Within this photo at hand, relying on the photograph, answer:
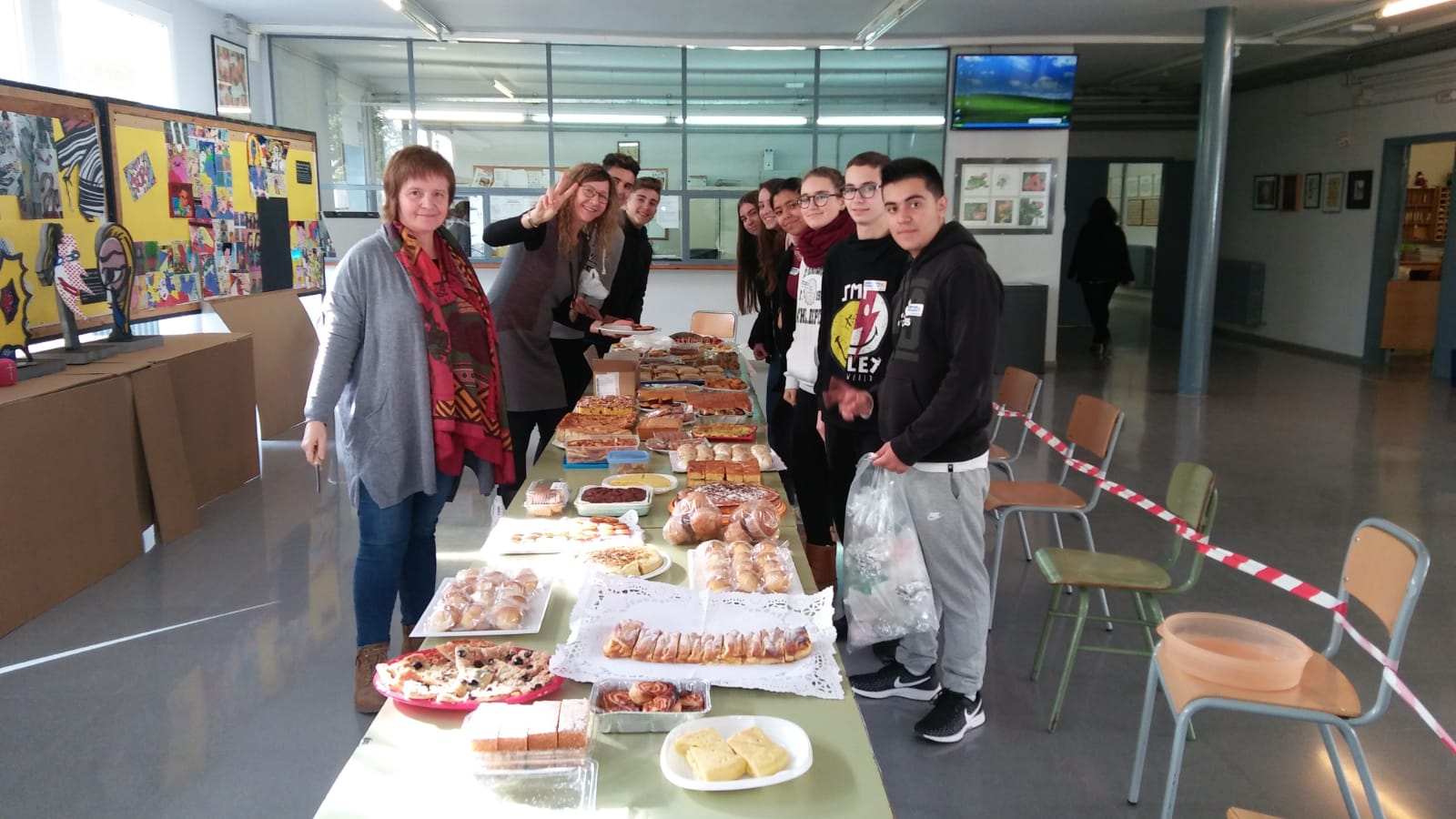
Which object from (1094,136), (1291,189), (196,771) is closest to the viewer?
(196,771)

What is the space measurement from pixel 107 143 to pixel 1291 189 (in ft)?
40.5

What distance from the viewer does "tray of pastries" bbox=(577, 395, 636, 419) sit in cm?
352

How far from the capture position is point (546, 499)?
2.52m

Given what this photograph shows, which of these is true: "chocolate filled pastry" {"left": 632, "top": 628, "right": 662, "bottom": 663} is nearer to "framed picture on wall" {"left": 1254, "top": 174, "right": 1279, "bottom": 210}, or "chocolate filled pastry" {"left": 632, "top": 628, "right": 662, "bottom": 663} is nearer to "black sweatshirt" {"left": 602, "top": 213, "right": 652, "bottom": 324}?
"black sweatshirt" {"left": 602, "top": 213, "right": 652, "bottom": 324}

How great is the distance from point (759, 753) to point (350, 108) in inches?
383

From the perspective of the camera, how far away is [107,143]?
197 inches

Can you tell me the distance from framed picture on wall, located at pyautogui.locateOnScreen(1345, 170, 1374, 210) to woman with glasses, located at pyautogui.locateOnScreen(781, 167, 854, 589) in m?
9.86

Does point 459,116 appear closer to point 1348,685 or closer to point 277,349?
point 277,349

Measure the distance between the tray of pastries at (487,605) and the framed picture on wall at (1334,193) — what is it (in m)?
12.0

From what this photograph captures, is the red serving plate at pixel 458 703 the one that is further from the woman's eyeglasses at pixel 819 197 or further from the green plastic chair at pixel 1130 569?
the woman's eyeglasses at pixel 819 197

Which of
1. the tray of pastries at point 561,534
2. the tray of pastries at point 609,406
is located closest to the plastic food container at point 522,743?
the tray of pastries at point 561,534

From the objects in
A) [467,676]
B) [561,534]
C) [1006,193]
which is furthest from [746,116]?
[467,676]

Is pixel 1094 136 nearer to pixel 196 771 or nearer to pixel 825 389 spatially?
pixel 825 389

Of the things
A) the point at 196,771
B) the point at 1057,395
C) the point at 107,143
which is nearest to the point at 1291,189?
the point at 1057,395
